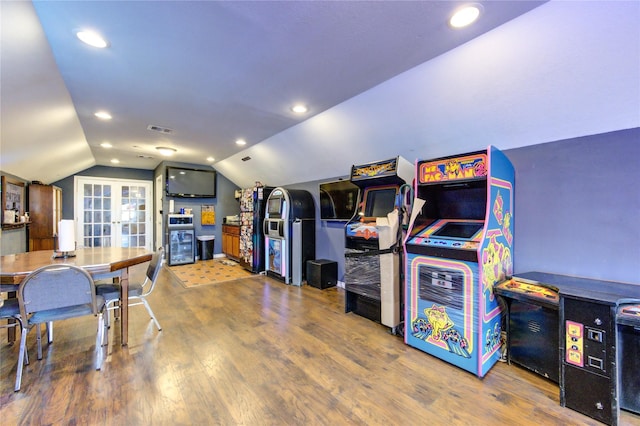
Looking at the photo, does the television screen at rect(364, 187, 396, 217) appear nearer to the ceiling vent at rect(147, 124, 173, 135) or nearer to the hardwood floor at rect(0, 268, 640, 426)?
the hardwood floor at rect(0, 268, 640, 426)

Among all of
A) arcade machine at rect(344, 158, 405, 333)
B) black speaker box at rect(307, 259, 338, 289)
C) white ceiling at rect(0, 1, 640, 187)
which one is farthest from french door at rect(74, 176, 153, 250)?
arcade machine at rect(344, 158, 405, 333)

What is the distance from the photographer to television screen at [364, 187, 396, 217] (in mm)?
3113

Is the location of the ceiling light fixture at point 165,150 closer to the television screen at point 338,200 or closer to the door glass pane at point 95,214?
the television screen at point 338,200

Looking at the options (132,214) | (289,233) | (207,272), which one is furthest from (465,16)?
(132,214)

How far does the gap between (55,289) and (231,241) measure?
4.54m

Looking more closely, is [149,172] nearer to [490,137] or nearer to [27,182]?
[27,182]

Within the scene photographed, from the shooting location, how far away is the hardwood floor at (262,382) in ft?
5.27

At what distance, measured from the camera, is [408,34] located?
1844mm

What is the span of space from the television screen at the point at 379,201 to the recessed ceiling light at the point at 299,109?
1.29m

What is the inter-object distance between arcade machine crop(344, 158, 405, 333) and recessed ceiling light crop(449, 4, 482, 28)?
1.25 metres

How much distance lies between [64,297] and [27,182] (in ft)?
16.3

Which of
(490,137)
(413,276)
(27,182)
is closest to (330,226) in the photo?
(413,276)

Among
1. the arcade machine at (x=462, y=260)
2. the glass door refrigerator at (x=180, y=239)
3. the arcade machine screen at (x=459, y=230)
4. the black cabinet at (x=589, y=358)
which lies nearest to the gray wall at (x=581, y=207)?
the arcade machine at (x=462, y=260)

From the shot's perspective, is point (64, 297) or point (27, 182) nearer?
point (64, 297)
